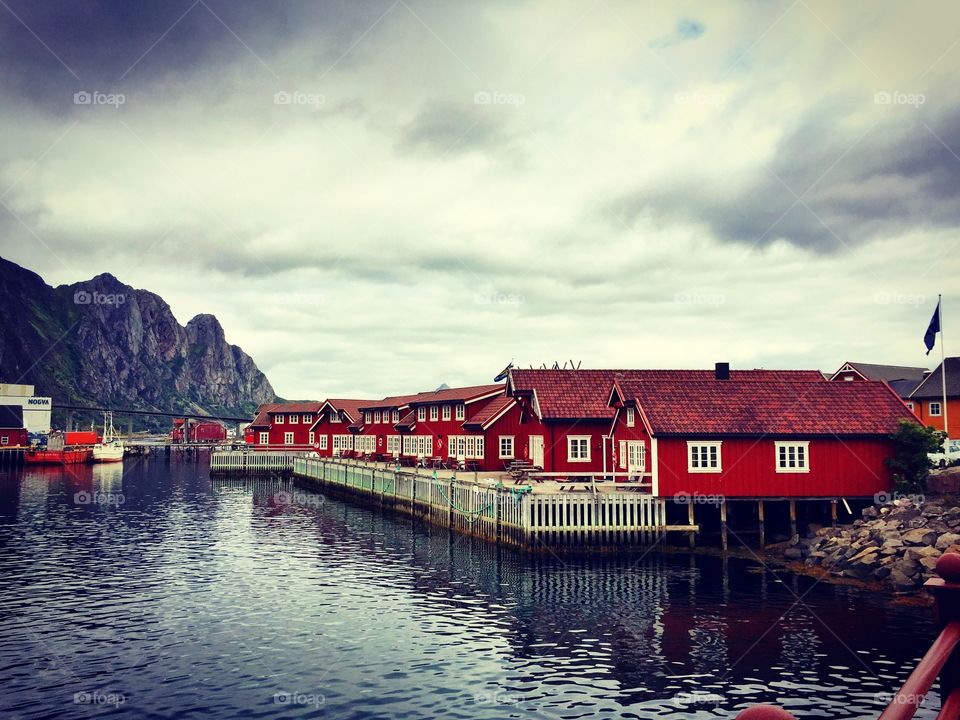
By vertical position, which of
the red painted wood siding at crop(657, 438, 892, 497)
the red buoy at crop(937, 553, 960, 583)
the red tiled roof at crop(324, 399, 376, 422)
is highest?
the red tiled roof at crop(324, 399, 376, 422)

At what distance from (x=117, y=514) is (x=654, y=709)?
161ft

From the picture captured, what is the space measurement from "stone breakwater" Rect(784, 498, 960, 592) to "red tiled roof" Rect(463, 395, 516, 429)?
26863 millimetres

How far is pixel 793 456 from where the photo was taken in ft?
121

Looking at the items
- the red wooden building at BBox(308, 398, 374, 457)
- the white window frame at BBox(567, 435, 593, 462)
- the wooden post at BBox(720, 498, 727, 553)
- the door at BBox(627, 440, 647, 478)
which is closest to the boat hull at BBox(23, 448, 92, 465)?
the red wooden building at BBox(308, 398, 374, 457)

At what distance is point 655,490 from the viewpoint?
3656cm

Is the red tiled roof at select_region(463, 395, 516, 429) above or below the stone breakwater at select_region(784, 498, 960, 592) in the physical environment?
above

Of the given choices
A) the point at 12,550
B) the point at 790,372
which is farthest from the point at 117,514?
the point at 790,372

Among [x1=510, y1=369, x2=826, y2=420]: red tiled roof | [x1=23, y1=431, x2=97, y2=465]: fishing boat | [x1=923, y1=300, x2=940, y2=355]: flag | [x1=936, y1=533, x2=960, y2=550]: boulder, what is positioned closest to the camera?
[x1=936, y1=533, x2=960, y2=550]: boulder
